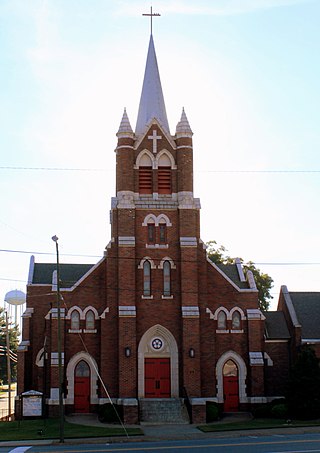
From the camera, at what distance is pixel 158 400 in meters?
37.4

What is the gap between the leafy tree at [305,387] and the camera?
118ft

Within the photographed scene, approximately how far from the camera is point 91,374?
38844 mm

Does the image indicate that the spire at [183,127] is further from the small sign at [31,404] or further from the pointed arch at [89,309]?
the small sign at [31,404]

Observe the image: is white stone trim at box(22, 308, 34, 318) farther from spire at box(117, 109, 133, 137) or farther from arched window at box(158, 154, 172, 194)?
spire at box(117, 109, 133, 137)

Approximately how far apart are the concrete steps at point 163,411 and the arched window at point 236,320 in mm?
5786

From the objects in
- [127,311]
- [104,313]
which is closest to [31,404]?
[104,313]

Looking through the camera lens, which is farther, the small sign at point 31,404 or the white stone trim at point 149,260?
the white stone trim at point 149,260

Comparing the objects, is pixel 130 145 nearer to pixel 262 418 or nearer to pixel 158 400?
pixel 158 400

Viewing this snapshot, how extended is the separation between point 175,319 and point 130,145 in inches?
446

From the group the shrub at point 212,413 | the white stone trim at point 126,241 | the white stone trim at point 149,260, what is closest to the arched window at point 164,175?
the white stone trim at point 126,241

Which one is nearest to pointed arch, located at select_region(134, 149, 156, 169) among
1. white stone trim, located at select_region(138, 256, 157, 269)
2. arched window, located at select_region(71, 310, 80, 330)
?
white stone trim, located at select_region(138, 256, 157, 269)

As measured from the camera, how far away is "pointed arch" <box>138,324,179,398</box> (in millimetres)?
38250

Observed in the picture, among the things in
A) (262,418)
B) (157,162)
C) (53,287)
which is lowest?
(262,418)

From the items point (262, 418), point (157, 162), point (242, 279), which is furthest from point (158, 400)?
point (157, 162)
